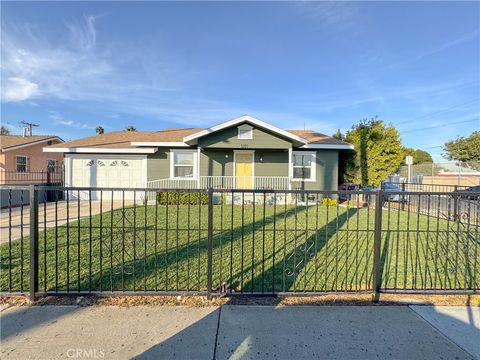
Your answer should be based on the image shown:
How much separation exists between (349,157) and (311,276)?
12.7 metres

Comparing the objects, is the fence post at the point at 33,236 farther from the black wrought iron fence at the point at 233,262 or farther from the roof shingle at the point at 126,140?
the roof shingle at the point at 126,140

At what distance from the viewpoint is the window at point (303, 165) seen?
15.0 m

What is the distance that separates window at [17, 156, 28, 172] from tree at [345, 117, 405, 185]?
2017cm

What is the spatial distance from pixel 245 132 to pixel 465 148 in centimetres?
3772

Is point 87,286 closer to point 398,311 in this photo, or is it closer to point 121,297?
point 121,297

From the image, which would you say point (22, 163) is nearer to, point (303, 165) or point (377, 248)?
point (303, 165)

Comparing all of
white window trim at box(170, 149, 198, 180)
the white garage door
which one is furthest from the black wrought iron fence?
the white garage door

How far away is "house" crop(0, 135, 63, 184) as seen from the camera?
15820mm

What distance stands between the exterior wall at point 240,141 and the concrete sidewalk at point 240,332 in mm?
11073

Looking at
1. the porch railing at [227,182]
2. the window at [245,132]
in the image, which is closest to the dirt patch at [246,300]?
the porch railing at [227,182]

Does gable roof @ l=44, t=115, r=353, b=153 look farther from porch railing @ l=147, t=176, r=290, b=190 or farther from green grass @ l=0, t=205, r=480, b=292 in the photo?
green grass @ l=0, t=205, r=480, b=292

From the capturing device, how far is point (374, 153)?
47.4 ft

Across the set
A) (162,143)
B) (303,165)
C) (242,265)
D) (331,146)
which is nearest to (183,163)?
(162,143)

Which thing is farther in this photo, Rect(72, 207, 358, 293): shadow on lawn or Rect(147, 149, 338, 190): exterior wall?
Rect(147, 149, 338, 190): exterior wall
